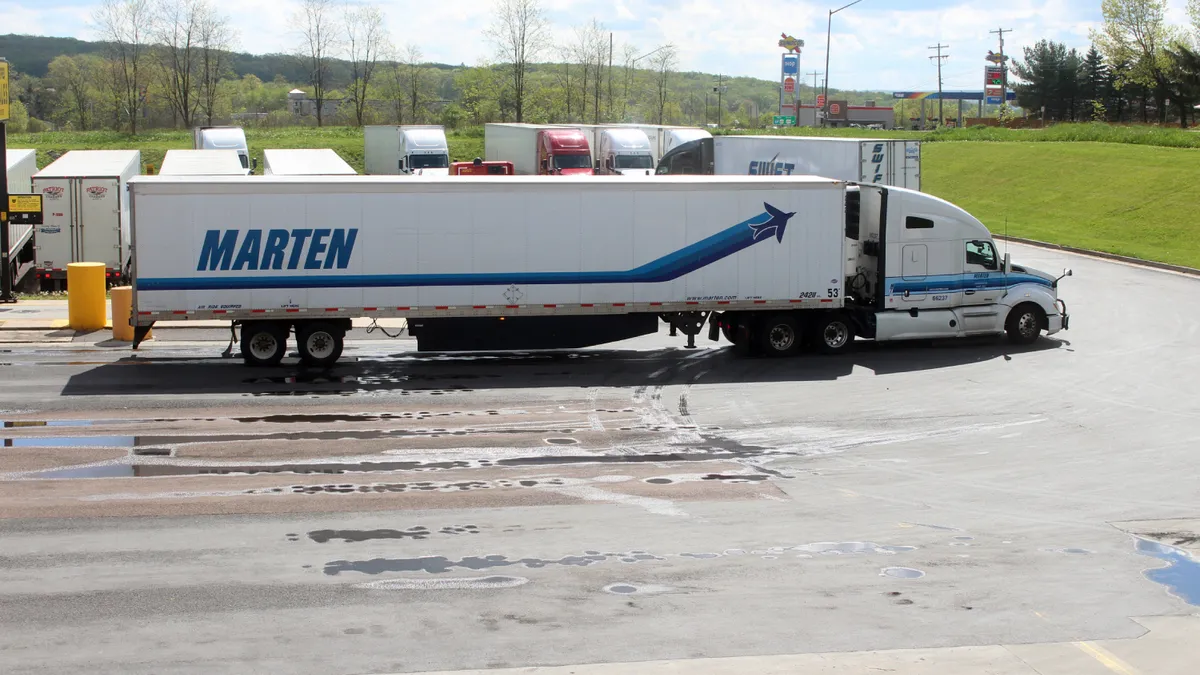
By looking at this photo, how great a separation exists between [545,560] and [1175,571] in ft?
19.9

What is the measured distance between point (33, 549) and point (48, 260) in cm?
2346

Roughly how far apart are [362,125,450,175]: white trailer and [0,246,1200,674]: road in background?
109ft

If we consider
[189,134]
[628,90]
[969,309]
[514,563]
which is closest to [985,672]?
[514,563]

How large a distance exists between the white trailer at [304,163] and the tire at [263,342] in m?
18.6

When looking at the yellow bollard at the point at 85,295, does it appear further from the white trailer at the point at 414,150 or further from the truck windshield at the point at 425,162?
the truck windshield at the point at 425,162

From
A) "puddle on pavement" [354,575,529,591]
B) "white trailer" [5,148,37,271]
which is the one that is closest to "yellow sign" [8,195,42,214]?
"white trailer" [5,148,37,271]

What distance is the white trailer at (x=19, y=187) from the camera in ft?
109

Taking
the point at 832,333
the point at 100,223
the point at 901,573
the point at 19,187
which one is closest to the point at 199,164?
the point at 19,187

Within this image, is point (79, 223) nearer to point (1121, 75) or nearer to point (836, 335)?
point (836, 335)

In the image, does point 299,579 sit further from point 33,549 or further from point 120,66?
point 120,66

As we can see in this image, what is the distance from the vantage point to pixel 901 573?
37.8 feet

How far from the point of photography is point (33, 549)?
38.7 feet

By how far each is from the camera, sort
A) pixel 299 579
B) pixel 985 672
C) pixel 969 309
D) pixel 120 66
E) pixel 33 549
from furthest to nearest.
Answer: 1. pixel 120 66
2. pixel 969 309
3. pixel 33 549
4. pixel 299 579
5. pixel 985 672

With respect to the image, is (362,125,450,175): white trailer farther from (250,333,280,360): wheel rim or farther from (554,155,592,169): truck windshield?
(250,333,280,360): wheel rim
